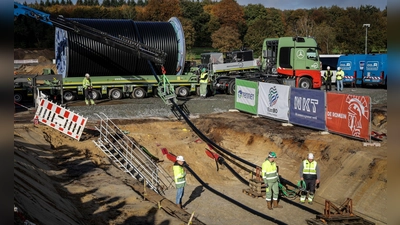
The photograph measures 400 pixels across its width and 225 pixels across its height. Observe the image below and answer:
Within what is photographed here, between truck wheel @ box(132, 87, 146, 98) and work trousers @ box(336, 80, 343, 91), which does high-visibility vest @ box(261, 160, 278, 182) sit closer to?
truck wheel @ box(132, 87, 146, 98)

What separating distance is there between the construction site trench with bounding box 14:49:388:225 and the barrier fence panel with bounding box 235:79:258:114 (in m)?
0.46

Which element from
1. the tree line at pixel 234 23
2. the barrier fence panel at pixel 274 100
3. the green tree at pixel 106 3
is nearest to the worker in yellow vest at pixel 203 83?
the barrier fence panel at pixel 274 100

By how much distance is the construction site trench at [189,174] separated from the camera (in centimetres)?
1216

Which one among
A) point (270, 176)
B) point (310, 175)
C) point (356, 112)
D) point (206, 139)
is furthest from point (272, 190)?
point (206, 139)

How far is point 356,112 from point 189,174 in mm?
6797

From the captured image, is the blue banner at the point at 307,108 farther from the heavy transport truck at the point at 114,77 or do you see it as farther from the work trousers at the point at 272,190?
the heavy transport truck at the point at 114,77

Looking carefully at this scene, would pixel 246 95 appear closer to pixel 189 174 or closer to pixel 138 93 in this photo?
pixel 189 174

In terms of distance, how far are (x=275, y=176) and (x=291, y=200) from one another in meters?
1.94

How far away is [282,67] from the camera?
30094 mm

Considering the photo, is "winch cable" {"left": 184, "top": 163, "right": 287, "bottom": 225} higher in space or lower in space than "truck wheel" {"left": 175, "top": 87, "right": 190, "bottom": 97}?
lower

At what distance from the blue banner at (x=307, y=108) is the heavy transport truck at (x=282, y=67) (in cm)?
863

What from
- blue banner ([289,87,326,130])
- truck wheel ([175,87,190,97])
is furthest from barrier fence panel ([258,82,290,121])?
truck wheel ([175,87,190,97])

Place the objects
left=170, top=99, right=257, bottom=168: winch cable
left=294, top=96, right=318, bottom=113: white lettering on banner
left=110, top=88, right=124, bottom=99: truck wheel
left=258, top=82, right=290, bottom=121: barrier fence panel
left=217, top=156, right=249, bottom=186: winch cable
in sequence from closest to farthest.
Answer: left=217, top=156, right=249, bottom=186: winch cable
left=170, top=99, right=257, bottom=168: winch cable
left=294, top=96, right=318, bottom=113: white lettering on banner
left=258, top=82, right=290, bottom=121: barrier fence panel
left=110, top=88, right=124, bottom=99: truck wheel

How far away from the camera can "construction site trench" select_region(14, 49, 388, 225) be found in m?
12.2
